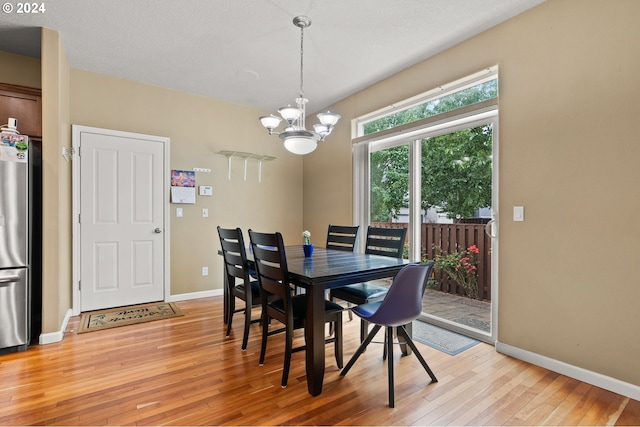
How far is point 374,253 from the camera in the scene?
124 inches

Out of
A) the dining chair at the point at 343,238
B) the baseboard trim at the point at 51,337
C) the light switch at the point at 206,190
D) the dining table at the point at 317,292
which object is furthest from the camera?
the light switch at the point at 206,190

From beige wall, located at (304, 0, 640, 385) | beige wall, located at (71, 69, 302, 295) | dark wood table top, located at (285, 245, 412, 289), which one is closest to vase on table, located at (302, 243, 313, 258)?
dark wood table top, located at (285, 245, 412, 289)

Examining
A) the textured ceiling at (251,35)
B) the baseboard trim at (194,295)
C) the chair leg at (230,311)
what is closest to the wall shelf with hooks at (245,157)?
the textured ceiling at (251,35)

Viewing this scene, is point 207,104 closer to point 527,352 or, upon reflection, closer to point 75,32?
point 75,32

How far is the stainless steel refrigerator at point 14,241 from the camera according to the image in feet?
8.47

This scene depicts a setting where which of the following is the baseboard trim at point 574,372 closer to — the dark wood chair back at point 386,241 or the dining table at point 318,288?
the dark wood chair back at point 386,241

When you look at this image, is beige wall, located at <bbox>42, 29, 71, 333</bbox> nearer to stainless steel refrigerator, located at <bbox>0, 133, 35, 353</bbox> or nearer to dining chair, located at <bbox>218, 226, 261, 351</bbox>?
stainless steel refrigerator, located at <bbox>0, 133, 35, 353</bbox>

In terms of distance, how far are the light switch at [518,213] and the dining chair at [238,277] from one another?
7.10ft

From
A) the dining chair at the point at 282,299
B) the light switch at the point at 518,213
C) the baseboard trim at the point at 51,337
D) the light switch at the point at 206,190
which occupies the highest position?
the light switch at the point at 206,190

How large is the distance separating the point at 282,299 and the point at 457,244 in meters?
1.87

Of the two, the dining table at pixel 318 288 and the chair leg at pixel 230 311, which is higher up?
the dining table at pixel 318 288

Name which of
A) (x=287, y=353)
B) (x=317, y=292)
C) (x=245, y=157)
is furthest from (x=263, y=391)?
(x=245, y=157)

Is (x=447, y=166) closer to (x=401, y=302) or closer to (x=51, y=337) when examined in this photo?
(x=401, y=302)

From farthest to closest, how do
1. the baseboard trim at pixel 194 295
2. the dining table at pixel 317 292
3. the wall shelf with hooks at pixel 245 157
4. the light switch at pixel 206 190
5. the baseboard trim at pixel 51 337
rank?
the wall shelf with hooks at pixel 245 157
the light switch at pixel 206 190
the baseboard trim at pixel 194 295
the baseboard trim at pixel 51 337
the dining table at pixel 317 292
